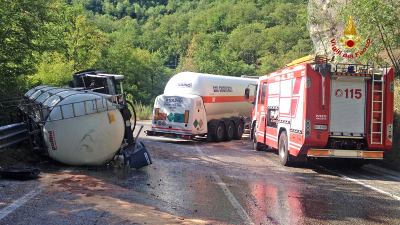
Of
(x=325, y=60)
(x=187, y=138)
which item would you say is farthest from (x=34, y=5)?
(x=325, y=60)

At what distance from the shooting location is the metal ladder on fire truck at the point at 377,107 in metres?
12.7

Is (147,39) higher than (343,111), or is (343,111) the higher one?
(147,39)

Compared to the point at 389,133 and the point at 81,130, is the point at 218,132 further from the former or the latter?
the point at 81,130

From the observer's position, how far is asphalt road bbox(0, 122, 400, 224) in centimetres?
719

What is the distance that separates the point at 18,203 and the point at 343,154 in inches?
320

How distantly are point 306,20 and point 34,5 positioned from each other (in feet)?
37.1

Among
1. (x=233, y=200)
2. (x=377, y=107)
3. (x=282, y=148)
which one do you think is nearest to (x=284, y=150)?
(x=282, y=148)

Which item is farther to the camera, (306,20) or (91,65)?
(91,65)

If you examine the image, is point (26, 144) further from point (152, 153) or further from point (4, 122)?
point (152, 153)

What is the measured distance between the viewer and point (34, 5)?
1794cm

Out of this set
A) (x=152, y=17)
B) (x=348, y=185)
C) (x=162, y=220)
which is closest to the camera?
(x=162, y=220)

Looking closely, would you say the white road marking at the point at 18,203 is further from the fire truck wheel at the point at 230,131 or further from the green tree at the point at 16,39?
the fire truck wheel at the point at 230,131

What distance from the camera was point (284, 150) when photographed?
14.3 m

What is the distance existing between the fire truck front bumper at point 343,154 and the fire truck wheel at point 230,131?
12122mm
